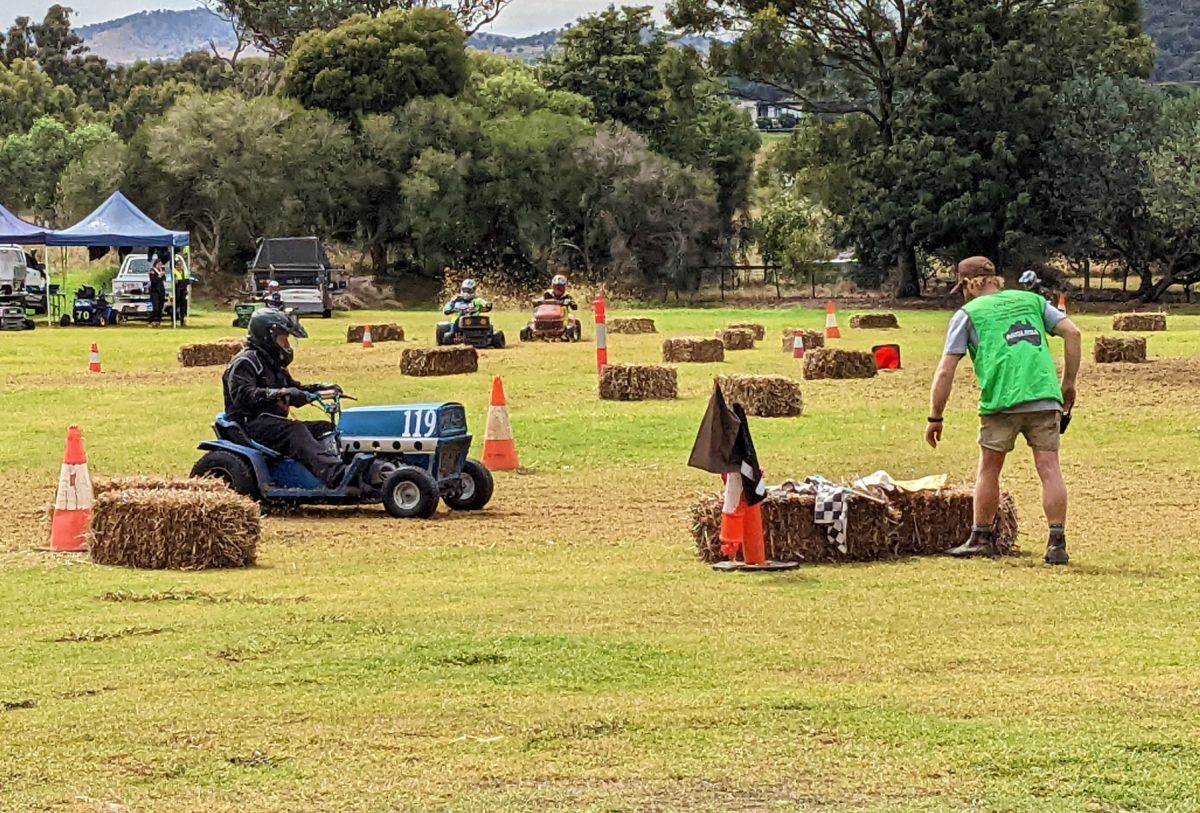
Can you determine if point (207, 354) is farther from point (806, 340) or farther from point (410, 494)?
point (410, 494)

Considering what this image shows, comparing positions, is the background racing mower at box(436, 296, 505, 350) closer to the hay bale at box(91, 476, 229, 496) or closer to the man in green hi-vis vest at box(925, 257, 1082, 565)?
the hay bale at box(91, 476, 229, 496)

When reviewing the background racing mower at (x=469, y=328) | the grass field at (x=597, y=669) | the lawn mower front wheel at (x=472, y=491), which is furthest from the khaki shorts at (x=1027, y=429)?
the background racing mower at (x=469, y=328)

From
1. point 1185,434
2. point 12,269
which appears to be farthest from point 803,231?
point 1185,434

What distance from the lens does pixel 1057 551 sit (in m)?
11.2

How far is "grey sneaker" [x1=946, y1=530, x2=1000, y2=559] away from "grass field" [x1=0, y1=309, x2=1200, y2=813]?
19cm

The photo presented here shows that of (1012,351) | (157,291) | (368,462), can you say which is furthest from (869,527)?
(157,291)

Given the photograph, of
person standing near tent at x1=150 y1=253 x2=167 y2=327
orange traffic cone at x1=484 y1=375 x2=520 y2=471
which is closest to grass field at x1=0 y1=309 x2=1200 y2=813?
orange traffic cone at x1=484 y1=375 x2=520 y2=471

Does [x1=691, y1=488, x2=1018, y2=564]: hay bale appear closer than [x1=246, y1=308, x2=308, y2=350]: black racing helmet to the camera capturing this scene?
Yes

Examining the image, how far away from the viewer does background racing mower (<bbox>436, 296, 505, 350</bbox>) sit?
3484 cm

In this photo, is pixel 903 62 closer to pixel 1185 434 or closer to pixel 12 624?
pixel 1185 434

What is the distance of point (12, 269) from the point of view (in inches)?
1972

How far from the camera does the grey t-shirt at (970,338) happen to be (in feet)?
36.6

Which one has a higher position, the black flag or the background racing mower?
the background racing mower

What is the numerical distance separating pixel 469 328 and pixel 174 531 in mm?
23309
